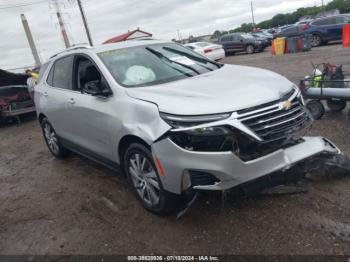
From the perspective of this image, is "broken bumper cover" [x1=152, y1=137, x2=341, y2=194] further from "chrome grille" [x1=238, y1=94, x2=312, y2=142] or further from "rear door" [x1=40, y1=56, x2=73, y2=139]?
"rear door" [x1=40, y1=56, x2=73, y2=139]

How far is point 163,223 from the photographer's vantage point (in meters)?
3.60

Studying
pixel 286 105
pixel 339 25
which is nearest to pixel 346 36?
pixel 339 25

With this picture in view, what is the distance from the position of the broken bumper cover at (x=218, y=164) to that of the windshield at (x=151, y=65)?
1.07 meters

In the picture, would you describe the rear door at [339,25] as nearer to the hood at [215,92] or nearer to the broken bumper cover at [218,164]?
the hood at [215,92]

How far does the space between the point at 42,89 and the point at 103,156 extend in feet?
7.55

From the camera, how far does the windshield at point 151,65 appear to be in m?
3.97

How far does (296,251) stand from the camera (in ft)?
9.46

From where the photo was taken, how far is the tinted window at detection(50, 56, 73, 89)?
494 centimetres

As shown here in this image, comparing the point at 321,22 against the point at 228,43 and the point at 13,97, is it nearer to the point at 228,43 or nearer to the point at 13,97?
the point at 228,43

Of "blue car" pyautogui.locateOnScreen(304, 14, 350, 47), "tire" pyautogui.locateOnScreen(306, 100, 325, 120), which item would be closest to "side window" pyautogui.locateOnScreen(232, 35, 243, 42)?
"blue car" pyautogui.locateOnScreen(304, 14, 350, 47)

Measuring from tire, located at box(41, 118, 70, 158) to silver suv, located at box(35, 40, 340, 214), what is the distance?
133 cm

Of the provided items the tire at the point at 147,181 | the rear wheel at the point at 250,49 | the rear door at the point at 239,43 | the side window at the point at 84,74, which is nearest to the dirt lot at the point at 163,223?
the tire at the point at 147,181

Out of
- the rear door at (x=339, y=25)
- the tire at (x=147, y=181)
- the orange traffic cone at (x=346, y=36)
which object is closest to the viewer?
the tire at (x=147, y=181)

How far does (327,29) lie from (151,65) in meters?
18.3
